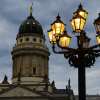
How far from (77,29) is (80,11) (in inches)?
30.4

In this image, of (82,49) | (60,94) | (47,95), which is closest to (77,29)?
(82,49)

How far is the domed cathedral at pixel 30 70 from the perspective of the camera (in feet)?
256

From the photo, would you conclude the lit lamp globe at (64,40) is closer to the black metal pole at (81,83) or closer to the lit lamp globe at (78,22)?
Result: the lit lamp globe at (78,22)

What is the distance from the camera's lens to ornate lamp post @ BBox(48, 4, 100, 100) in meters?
15.9

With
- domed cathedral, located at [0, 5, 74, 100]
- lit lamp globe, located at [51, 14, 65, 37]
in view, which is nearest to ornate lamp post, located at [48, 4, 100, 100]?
lit lamp globe, located at [51, 14, 65, 37]

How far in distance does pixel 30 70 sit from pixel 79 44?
62804mm

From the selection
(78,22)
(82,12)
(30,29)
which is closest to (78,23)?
(78,22)

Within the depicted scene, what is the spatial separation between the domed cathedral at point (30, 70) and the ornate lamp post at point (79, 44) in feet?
200

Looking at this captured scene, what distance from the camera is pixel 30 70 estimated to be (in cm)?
7869

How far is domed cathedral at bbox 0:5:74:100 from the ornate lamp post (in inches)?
2399

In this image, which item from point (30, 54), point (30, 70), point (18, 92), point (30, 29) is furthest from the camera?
point (30, 29)

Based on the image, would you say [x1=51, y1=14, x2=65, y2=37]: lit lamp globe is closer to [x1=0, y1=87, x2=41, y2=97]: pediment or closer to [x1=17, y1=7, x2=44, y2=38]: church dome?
[x1=0, y1=87, x2=41, y2=97]: pediment

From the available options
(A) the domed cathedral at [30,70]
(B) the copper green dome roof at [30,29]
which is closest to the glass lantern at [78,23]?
(A) the domed cathedral at [30,70]

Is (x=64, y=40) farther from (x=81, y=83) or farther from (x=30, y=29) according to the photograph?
(x=30, y=29)
